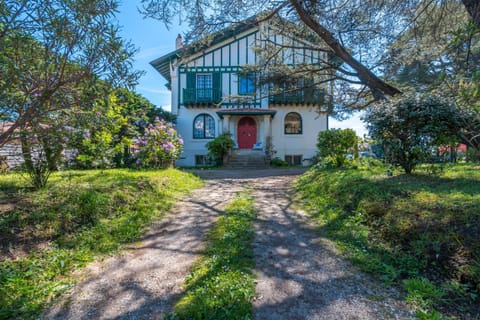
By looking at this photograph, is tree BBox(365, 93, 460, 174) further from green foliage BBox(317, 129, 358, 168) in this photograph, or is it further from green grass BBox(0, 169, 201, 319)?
green grass BBox(0, 169, 201, 319)

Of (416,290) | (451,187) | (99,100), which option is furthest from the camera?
(451,187)

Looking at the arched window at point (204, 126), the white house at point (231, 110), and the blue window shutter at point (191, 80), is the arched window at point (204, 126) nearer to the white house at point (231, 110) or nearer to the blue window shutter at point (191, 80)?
the white house at point (231, 110)

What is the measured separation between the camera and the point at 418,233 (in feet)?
9.53

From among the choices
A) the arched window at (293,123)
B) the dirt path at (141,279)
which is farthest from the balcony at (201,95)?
the dirt path at (141,279)

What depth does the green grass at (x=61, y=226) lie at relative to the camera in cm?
223

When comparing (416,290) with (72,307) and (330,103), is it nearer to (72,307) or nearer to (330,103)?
(72,307)

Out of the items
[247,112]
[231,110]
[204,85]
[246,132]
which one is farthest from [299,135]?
[204,85]

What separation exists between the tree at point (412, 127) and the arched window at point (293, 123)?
435 inches

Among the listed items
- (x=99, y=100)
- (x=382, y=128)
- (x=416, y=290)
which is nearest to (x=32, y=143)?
(x=99, y=100)

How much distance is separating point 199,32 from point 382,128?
5.46 meters

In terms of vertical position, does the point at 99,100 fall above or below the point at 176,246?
above

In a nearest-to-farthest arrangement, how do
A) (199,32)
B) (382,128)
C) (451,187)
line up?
1. (451,187)
2. (382,128)
3. (199,32)

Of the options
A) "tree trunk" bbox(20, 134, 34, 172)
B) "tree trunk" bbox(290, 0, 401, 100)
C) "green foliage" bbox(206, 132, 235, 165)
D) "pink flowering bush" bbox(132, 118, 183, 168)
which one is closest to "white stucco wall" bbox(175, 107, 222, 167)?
"green foliage" bbox(206, 132, 235, 165)

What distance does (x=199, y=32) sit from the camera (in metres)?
7.18
